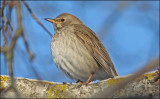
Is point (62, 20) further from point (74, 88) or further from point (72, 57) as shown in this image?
point (74, 88)

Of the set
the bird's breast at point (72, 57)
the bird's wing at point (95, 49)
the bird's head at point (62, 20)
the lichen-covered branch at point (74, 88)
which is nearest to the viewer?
the lichen-covered branch at point (74, 88)

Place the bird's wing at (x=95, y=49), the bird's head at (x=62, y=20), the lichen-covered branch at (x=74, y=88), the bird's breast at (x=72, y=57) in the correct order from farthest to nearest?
the bird's head at (x=62, y=20)
the bird's wing at (x=95, y=49)
the bird's breast at (x=72, y=57)
the lichen-covered branch at (x=74, y=88)

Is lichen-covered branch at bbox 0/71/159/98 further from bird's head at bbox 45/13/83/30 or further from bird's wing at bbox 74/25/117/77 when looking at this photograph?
bird's head at bbox 45/13/83/30

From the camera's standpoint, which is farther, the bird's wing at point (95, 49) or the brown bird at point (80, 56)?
the bird's wing at point (95, 49)

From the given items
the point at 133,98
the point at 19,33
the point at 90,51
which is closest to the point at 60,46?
the point at 90,51

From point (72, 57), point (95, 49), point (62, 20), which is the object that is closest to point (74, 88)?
point (72, 57)

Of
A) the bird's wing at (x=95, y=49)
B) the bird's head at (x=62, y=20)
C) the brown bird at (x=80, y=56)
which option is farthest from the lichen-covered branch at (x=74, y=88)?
the bird's head at (x=62, y=20)

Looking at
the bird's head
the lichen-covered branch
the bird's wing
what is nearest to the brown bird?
the bird's wing

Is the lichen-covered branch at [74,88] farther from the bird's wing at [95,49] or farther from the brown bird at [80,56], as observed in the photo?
the bird's wing at [95,49]

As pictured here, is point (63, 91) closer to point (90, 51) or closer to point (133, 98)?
point (133, 98)

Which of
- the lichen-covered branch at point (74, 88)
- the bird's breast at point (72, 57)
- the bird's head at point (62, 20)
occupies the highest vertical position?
the bird's head at point (62, 20)
